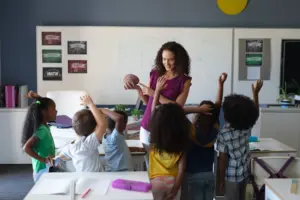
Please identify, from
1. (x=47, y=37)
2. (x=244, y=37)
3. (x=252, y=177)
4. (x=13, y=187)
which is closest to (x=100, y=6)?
(x=47, y=37)

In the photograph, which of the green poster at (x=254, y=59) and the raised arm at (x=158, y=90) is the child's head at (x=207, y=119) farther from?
the green poster at (x=254, y=59)

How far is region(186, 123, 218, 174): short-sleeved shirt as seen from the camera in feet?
7.70

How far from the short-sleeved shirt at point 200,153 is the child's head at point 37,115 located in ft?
3.61

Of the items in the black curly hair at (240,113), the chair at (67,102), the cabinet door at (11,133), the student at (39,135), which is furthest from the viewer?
the cabinet door at (11,133)

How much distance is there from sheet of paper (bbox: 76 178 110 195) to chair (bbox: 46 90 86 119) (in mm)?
2544

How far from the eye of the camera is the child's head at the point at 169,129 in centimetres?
209

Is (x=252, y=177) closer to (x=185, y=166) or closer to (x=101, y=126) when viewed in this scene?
(x=185, y=166)

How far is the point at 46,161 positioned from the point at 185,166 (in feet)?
3.34

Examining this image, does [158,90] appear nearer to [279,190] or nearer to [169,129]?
[169,129]

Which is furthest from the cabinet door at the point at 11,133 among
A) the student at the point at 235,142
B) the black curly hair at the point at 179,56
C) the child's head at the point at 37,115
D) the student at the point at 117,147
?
the student at the point at 235,142

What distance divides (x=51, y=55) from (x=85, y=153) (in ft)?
9.92

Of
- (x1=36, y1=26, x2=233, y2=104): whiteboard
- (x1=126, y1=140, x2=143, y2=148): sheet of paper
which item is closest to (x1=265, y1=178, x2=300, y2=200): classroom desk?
(x1=126, y1=140, x2=143, y2=148): sheet of paper

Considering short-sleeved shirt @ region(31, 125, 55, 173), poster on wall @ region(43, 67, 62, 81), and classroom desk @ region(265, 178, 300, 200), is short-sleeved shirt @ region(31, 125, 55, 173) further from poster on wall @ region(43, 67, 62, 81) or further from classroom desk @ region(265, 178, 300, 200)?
poster on wall @ region(43, 67, 62, 81)

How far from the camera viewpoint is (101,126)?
2307 millimetres
